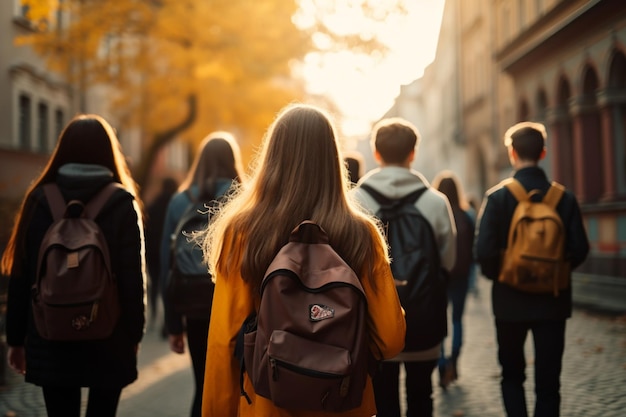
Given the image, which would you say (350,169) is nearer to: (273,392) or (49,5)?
(273,392)

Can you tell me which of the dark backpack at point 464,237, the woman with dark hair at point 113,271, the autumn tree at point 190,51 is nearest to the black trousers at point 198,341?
the woman with dark hair at point 113,271

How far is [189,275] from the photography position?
18.1 ft

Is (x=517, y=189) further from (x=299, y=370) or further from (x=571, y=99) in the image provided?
(x=571, y=99)

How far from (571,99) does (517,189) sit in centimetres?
1556

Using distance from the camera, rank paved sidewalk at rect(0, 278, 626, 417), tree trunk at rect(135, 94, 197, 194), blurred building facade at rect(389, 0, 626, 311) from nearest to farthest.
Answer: paved sidewalk at rect(0, 278, 626, 417) < blurred building facade at rect(389, 0, 626, 311) < tree trunk at rect(135, 94, 197, 194)

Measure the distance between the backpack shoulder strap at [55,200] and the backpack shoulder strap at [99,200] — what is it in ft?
0.38

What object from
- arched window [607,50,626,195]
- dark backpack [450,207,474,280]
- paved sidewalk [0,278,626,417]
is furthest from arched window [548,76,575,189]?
dark backpack [450,207,474,280]

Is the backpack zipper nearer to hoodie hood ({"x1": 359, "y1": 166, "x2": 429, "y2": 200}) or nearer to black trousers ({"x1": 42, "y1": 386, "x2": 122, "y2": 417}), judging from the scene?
black trousers ({"x1": 42, "y1": 386, "x2": 122, "y2": 417})

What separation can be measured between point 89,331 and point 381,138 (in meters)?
2.05

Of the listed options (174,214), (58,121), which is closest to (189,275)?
(174,214)

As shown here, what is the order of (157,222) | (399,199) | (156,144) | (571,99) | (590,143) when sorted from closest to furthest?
(399,199) < (157,222) < (590,143) < (571,99) < (156,144)

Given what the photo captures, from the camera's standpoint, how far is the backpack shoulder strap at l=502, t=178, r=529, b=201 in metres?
5.45

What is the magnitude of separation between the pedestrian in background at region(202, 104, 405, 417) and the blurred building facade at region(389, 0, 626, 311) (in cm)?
1239

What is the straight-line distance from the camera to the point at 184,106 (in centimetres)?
2288
